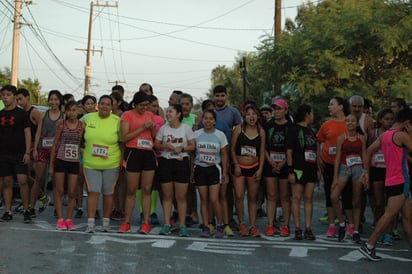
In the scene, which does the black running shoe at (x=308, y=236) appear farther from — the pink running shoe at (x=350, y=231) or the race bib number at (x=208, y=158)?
the race bib number at (x=208, y=158)

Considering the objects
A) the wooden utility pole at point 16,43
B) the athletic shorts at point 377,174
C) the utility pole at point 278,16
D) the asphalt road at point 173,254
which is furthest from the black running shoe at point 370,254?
the wooden utility pole at point 16,43

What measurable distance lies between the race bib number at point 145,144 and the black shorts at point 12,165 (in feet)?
6.36

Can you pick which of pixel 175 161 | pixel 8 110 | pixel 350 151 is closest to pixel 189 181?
pixel 175 161

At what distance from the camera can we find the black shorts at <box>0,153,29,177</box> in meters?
9.76

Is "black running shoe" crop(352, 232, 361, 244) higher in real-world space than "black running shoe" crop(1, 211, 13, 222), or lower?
lower

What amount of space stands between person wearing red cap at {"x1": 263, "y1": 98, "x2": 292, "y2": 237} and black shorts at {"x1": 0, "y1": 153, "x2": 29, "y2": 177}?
3.66 m

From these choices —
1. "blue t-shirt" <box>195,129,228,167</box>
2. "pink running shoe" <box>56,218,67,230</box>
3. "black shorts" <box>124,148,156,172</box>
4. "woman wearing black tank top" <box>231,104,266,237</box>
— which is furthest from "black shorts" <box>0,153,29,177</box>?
"woman wearing black tank top" <box>231,104,266,237</box>

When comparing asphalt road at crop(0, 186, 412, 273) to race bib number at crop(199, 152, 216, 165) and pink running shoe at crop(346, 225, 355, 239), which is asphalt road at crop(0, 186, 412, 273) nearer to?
pink running shoe at crop(346, 225, 355, 239)

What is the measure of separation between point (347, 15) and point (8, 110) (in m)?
15.9

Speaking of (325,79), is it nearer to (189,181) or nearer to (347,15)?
(347,15)

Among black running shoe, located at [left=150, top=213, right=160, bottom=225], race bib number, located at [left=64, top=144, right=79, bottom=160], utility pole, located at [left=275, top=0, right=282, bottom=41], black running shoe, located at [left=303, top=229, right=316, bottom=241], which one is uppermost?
utility pole, located at [left=275, top=0, right=282, bottom=41]

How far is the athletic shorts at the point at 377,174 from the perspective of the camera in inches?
371

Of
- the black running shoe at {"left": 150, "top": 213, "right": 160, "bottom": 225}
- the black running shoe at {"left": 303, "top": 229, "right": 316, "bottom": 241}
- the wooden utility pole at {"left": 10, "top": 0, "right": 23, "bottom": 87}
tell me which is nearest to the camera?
the black running shoe at {"left": 303, "top": 229, "right": 316, "bottom": 241}

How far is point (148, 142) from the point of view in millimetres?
9266
